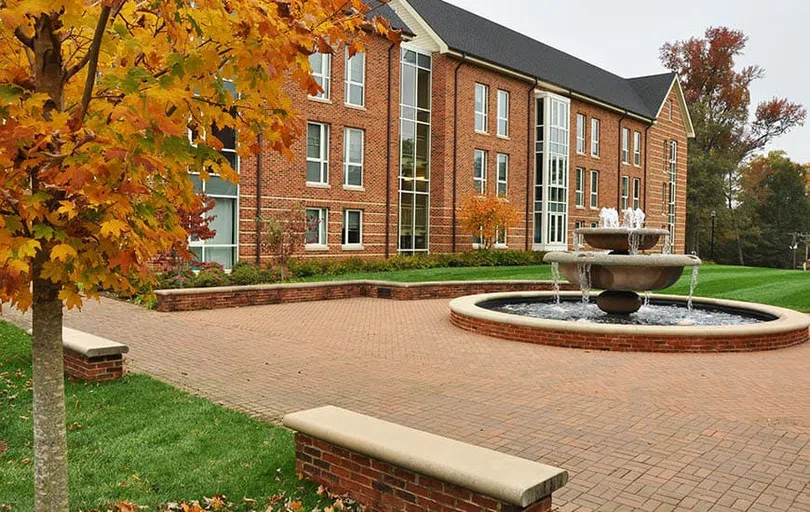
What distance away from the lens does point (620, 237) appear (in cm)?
1281

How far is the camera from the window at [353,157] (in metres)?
25.8

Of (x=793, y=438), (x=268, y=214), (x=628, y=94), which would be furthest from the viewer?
(x=628, y=94)

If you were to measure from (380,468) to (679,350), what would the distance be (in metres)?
7.57

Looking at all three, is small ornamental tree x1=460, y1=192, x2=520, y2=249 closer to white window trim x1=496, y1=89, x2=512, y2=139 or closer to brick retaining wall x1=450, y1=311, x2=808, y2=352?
white window trim x1=496, y1=89, x2=512, y2=139

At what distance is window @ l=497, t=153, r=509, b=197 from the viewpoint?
32.9 m

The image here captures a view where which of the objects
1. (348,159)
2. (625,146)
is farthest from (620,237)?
(625,146)

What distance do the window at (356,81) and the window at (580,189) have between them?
16.9 m

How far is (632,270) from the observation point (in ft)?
38.7

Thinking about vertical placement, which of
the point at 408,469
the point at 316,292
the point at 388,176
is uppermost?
the point at 388,176

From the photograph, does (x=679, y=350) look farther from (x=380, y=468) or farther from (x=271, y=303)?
(x=271, y=303)

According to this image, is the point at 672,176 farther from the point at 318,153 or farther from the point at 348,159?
the point at 318,153

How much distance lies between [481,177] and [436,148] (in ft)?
10.5

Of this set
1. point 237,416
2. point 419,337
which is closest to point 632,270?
point 419,337

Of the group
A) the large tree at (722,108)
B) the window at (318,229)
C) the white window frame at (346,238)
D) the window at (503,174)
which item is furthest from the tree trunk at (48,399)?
the large tree at (722,108)
